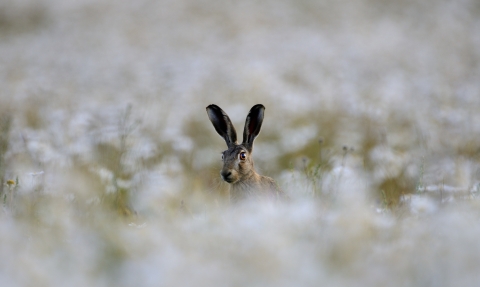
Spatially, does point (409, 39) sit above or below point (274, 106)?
above

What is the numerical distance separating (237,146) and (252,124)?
21cm

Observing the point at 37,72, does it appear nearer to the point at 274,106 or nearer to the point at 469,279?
the point at 274,106

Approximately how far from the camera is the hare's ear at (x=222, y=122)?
4.46 metres

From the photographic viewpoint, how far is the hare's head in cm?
423

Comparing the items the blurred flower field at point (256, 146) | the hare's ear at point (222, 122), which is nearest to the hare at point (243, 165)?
the hare's ear at point (222, 122)

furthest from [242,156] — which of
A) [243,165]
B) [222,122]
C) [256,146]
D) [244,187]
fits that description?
[256,146]

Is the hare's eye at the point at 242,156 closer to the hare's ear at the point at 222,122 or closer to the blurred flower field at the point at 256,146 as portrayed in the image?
the hare's ear at the point at 222,122

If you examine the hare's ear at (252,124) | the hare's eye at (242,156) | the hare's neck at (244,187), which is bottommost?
the hare's neck at (244,187)

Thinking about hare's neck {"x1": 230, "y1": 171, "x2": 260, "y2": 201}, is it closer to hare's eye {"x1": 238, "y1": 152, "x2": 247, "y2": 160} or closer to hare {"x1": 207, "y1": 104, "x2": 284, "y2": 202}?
hare {"x1": 207, "y1": 104, "x2": 284, "y2": 202}

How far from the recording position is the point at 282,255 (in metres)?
2.08

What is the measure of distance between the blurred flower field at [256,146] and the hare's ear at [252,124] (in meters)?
0.47

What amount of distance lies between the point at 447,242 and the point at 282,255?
73 centimetres

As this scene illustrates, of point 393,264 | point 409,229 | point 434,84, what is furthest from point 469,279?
point 434,84

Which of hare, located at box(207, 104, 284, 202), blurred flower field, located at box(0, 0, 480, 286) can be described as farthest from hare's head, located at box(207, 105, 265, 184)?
blurred flower field, located at box(0, 0, 480, 286)
